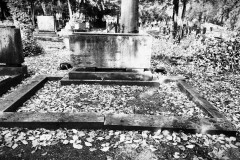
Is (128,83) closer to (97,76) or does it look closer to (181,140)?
(97,76)

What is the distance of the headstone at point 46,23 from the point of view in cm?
1705

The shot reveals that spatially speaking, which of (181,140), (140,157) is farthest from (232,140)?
(140,157)

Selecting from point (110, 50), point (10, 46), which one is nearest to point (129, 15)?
point (110, 50)

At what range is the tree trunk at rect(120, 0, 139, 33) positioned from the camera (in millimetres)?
7074

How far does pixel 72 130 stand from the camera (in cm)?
345

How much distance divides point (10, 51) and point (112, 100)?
3.71m

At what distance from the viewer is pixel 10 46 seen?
6.05 m

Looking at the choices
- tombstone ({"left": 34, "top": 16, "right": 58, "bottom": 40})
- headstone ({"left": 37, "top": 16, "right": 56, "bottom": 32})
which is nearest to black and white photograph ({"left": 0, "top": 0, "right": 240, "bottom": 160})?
tombstone ({"left": 34, "top": 16, "right": 58, "bottom": 40})

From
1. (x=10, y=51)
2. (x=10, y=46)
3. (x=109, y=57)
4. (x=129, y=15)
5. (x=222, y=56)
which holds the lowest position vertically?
(x=222, y=56)

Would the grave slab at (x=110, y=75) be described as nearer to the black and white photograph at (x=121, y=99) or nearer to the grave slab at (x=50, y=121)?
the black and white photograph at (x=121, y=99)

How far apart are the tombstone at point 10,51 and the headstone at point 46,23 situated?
1193 cm

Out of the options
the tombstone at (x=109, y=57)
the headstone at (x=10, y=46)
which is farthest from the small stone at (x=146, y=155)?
the headstone at (x=10, y=46)

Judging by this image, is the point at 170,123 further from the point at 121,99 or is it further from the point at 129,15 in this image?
the point at 129,15

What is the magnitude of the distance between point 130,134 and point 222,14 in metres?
9.92
